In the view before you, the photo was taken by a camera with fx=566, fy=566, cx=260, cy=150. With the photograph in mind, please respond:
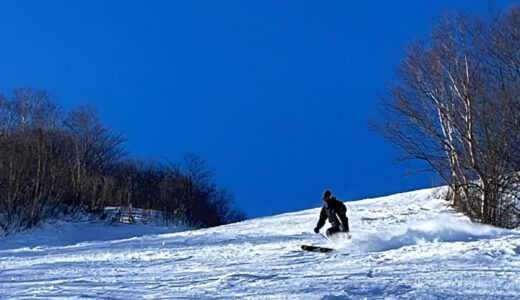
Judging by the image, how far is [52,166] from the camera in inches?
1246

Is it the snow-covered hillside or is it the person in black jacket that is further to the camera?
the person in black jacket

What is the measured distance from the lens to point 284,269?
10047mm

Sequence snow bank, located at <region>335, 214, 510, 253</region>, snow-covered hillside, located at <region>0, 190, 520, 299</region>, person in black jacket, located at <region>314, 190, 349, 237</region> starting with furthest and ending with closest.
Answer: person in black jacket, located at <region>314, 190, 349, 237</region>, snow bank, located at <region>335, 214, 510, 253</region>, snow-covered hillside, located at <region>0, 190, 520, 299</region>

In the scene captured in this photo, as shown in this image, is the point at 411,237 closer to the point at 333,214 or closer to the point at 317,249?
the point at 333,214

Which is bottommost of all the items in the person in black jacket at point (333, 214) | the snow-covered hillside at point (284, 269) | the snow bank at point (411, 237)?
the snow-covered hillside at point (284, 269)

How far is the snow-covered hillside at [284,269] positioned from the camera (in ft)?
25.3

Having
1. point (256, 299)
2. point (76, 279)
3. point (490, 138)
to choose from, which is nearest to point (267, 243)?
point (76, 279)

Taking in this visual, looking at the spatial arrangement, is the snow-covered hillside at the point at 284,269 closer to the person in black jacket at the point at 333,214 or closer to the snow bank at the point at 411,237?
the snow bank at the point at 411,237

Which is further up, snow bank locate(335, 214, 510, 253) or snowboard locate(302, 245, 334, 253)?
snow bank locate(335, 214, 510, 253)

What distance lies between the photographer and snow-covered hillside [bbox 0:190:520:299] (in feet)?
25.3

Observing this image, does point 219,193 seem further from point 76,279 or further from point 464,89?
point 76,279

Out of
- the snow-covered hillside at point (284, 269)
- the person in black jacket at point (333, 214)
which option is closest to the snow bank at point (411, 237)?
the snow-covered hillside at point (284, 269)

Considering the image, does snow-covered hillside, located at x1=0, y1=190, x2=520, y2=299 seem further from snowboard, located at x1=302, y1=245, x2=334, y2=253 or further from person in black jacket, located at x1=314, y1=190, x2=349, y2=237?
person in black jacket, located at x1=314, y1=190, x2=349, y2=237

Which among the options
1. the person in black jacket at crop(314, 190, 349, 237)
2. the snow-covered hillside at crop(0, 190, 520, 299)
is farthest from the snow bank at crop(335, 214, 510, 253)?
the person in black jacket at crop(314, 190, 349, 237)
